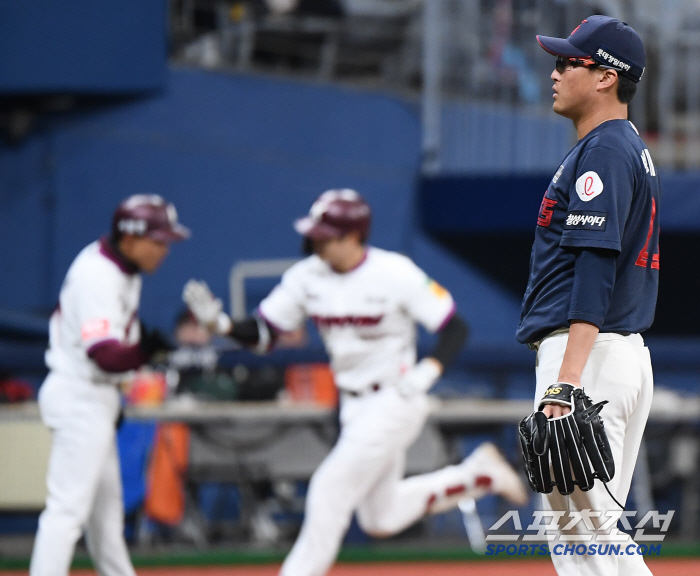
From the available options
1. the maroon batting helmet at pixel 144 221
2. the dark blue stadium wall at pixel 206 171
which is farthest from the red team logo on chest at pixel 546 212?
the dark blue stadium wall at pixel 206 171

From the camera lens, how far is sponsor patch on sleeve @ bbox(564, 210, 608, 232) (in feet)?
10.3

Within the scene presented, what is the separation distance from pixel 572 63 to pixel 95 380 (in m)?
2.60

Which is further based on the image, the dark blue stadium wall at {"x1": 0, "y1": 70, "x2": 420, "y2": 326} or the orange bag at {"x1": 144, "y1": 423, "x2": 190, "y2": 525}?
the dark blue stadium wall at {"x1": 0, "y1": 70, "x2": 420, "y2": 326}

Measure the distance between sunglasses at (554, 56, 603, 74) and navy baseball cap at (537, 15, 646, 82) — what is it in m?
0.02

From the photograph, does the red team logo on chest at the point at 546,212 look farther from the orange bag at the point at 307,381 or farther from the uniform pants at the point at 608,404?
the orange bag at the point at 307,381

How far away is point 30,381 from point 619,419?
6.61m

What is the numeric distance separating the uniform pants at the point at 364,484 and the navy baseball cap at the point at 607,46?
242 centimetres

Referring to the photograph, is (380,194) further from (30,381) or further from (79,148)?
(30,381)

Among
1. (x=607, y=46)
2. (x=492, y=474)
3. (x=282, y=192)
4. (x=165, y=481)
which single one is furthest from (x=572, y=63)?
(x=282, y=192)

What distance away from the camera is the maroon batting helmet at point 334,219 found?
5.51 m

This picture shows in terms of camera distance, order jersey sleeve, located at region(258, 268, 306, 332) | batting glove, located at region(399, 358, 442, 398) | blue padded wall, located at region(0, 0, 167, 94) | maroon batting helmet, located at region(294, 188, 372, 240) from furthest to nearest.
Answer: blue padded wall, located at region(0, 0, 167, 94) → jersey sleeve, located at region(258, 268, 306, 332) → maroon batting helmet, located at region(294, 188, 372, 240) → batting glove, located at region(399, 358, 442, 398)

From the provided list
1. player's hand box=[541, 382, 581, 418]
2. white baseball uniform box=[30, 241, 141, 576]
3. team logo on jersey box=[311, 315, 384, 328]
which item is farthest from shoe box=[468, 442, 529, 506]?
player's hand box=[541, 382, 581, 418]

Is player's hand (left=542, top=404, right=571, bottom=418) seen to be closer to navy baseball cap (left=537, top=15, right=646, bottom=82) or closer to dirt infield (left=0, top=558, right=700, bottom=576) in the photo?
navy baseball cap (left=537, top=15, right=646, bottom=82)

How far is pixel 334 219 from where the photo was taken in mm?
5512
